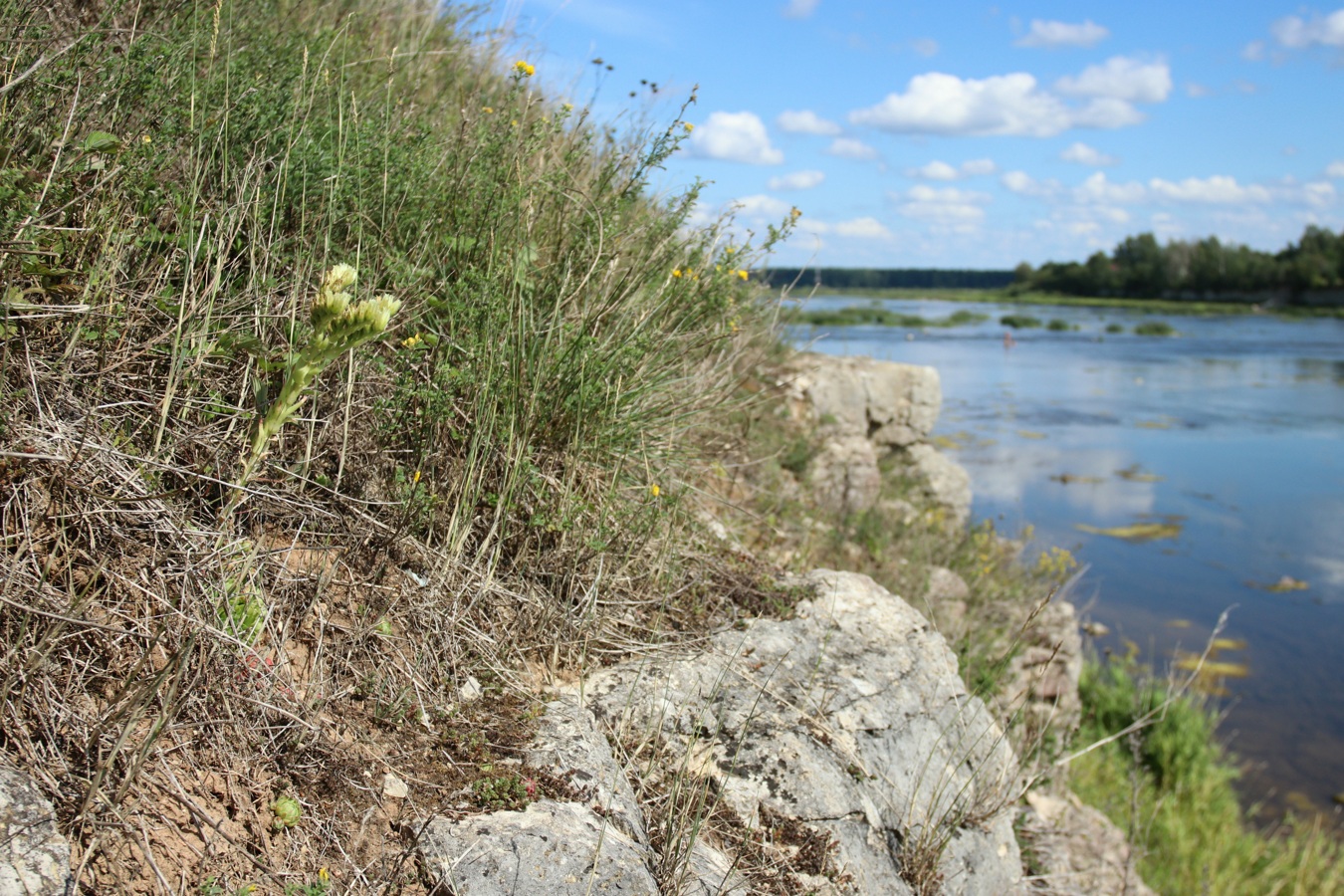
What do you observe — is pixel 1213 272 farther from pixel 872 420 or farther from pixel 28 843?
pixel 28 843

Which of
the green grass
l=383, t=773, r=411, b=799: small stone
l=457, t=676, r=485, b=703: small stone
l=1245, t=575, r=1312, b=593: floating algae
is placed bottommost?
the green grass

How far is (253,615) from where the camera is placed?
6.65 ft

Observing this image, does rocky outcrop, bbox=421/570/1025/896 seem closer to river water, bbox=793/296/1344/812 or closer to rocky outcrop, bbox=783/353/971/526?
river water, bbox=793/296/1344/812

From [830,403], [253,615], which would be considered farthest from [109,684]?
[830,403]

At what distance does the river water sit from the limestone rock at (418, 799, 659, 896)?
3.61m

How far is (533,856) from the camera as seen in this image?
1892 millimetres

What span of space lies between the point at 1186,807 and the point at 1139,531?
6.20m

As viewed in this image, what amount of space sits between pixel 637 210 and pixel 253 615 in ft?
8.38

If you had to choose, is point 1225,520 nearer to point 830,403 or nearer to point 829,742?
point 830,403

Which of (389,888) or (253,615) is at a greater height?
(253,615)

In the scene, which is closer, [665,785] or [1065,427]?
[665,785]

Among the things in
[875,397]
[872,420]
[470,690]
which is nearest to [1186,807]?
[872,420]

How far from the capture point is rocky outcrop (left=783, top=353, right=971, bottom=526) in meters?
6.78

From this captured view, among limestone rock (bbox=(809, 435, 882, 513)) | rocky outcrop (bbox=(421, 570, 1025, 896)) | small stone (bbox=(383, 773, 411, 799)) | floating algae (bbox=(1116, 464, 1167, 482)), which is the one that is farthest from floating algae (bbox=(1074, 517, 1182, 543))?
small stone (bbox=(383, 773, 411, 799))
